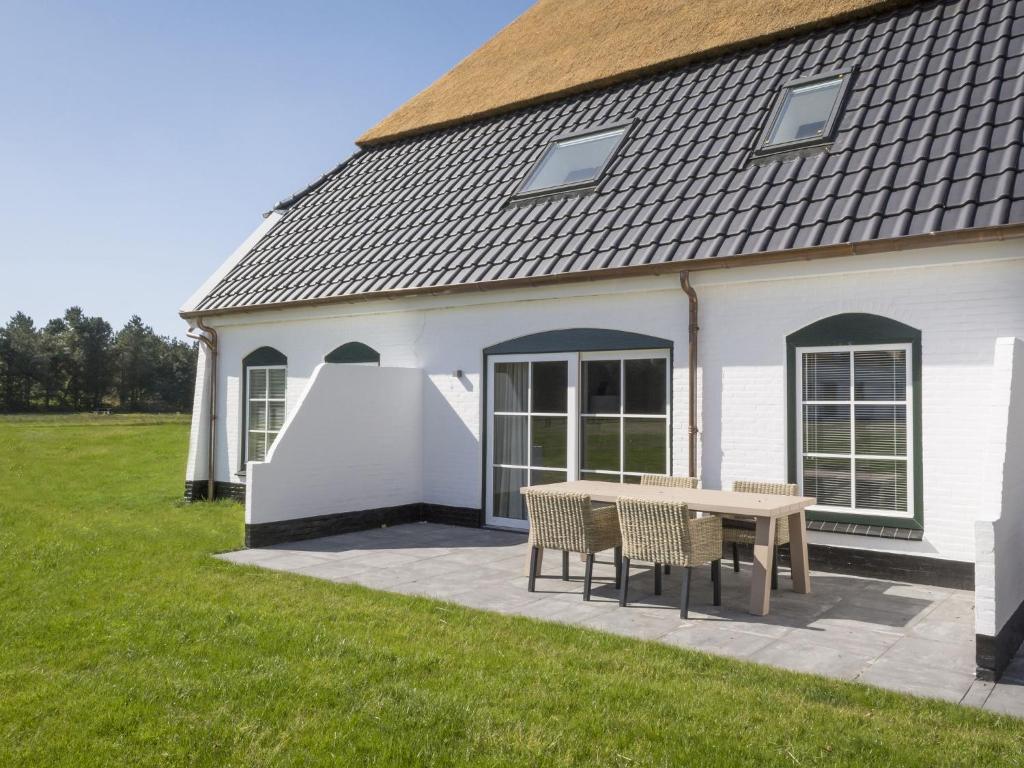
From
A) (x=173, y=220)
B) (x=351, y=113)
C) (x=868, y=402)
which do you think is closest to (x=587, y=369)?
(x=868, y=402)

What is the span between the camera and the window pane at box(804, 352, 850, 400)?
7.41 metres

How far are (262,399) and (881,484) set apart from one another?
30.9 feet

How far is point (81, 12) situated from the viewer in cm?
1045

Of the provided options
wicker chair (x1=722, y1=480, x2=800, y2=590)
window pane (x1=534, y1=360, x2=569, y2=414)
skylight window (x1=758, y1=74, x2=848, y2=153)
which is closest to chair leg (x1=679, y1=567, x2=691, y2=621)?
wicker chair (x1=722, y1=480, x2=800, y2=590)

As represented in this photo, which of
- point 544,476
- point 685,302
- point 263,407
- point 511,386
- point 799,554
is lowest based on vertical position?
point 799,554

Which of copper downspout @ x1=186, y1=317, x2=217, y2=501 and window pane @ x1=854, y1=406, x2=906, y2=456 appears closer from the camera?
window pane @ x1=854, y1=406, x2=906, y2=456

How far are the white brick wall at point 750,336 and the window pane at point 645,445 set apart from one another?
0.25 meters

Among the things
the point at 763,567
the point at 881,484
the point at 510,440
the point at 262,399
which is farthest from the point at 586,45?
the point at 763,567

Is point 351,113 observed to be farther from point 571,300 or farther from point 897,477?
point 897,477

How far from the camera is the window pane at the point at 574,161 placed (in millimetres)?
10406

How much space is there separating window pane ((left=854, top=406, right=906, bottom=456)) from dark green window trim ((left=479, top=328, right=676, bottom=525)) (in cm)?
191

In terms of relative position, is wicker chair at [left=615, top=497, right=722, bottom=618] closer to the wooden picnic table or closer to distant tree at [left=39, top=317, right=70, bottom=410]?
the wooden picnic table

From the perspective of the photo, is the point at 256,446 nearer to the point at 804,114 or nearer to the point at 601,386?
the point at 601,386

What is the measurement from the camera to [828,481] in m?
7.47
